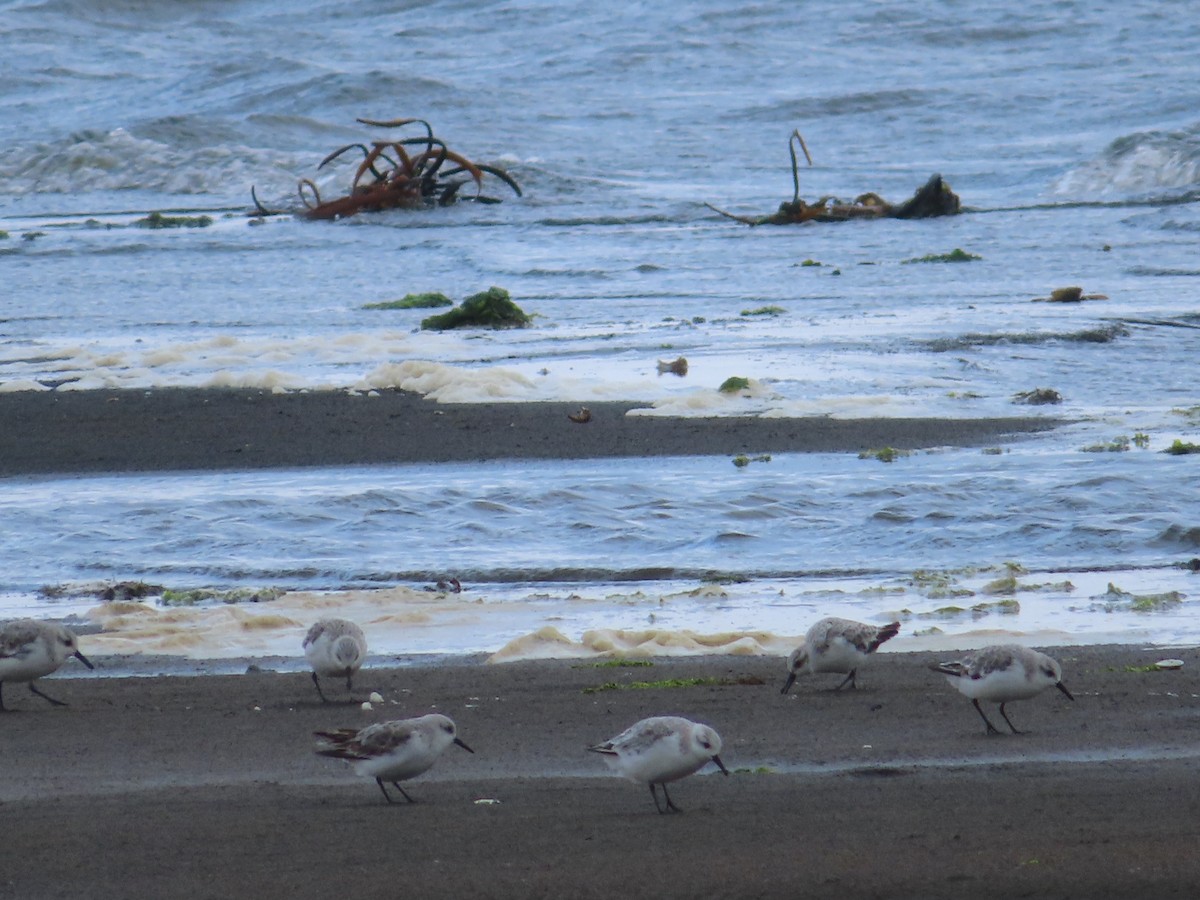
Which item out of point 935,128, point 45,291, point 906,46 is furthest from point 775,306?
point 906,46

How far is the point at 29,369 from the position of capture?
14.6 metres

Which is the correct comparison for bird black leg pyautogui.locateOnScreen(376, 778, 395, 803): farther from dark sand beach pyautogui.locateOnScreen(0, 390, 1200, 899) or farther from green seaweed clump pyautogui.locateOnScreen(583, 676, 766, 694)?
green seaweed clump pyautogui.locateOnScreen(583, 676, 766, 694)

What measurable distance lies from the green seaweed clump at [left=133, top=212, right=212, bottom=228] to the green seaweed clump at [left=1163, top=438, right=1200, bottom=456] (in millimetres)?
21782

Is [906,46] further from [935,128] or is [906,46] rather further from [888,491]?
[888,491]

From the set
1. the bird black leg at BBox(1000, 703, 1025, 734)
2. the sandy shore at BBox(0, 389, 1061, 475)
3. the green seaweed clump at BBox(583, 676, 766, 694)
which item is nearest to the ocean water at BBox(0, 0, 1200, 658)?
the sandy shore at BBox(0, 389, 1061, 475)

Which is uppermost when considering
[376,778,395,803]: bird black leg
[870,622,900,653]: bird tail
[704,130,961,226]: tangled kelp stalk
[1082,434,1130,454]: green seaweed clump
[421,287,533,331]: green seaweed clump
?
[376,778,395,803]: bird black leg

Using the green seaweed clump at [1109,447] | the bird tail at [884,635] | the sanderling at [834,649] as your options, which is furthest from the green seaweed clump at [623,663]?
the green seaweed clump at [1109,447]

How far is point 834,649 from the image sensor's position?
5.97 m

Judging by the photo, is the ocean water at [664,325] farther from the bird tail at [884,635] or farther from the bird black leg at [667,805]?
the bird black leg at [667,805]

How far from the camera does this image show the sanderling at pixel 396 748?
481 cm

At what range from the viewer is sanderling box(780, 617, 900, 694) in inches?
235

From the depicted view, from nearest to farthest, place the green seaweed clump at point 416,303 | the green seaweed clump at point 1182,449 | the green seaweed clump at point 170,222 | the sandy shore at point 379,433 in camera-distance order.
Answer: the green seaweed clump at point 1182,449 < the sandy shore at point 379,433 < the green seaweed clump at point 416,303 < the green seaweed clump at point 170,222

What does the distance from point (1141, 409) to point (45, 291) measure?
573 inches

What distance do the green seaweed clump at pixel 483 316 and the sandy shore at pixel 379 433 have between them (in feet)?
14.9
